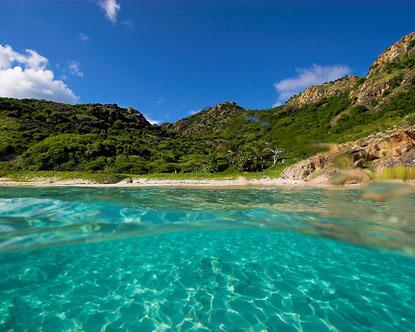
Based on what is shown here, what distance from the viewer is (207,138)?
109 meters

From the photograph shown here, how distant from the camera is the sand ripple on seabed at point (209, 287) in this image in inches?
278

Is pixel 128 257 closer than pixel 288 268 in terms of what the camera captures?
No

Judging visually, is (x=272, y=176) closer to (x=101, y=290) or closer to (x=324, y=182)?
(x=324, y=182)

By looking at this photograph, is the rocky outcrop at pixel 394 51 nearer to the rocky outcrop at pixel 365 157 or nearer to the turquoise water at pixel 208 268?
the rocky outcrop at pixel 365 157

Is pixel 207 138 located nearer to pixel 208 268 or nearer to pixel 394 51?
pixel 394 51

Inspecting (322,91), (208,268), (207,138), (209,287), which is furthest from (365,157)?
(322,91)

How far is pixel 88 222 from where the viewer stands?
601 inches

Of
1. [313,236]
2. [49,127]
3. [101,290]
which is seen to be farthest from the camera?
[49,127]

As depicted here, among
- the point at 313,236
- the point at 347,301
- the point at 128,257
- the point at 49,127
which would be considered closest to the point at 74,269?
the point at 128,257

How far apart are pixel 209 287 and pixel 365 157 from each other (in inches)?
1205

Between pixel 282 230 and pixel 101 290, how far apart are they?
29.4 feet

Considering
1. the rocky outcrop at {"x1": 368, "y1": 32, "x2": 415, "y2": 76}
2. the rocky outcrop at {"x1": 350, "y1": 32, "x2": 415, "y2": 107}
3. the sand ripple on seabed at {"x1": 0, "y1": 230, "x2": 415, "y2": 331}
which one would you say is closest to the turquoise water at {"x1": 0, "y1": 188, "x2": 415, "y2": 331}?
the sand ripple on seabed at {"x1": 0, "y1": 230, "x2": 415, "y2": 331}

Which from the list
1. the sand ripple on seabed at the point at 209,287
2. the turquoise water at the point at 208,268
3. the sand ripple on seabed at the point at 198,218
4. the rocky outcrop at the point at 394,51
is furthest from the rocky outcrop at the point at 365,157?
the rocky outcrop at the point at 394,51

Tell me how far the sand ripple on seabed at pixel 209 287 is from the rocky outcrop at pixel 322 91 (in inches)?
3998
